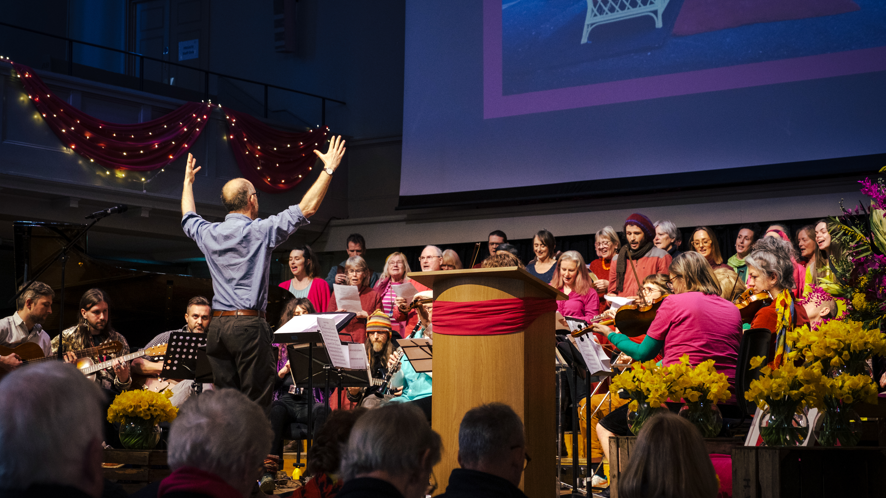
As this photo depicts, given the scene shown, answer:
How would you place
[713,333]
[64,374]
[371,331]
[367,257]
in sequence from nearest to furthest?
[64,374], [713,333], [371,331], [367,257]

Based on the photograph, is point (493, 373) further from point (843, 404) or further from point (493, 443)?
point (843, 404)

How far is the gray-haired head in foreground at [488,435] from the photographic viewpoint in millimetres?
1881

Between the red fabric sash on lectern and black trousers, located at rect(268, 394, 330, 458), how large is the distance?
2.76 metres

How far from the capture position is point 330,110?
35.6 ft

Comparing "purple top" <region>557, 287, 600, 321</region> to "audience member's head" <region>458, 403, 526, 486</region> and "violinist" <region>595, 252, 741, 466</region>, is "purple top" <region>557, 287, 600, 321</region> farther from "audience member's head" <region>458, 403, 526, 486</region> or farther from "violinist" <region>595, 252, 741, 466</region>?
"audience member's head" <region>458, 403, 526, 486</region>

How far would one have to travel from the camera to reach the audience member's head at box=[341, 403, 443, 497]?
1609mm

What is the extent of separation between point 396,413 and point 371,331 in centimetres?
410

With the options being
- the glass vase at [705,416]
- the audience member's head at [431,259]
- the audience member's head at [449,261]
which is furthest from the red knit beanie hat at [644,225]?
the glass vase at [705,416]

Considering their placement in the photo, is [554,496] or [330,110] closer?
[554,496]

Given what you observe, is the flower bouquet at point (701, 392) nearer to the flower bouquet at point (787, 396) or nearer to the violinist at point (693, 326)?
the flower bouquet at point (787, 396)

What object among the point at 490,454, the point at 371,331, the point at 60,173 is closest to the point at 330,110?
the point at 60,173

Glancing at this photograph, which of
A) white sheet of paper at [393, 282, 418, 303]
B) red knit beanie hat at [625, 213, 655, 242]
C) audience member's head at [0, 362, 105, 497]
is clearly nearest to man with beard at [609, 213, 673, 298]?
red knit beanie hat at [625, 213, 655, 242]

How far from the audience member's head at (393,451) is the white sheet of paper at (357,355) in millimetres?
3058

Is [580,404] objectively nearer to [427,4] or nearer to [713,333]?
[713,333]
